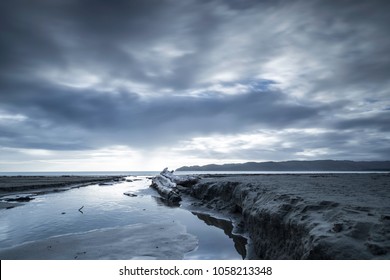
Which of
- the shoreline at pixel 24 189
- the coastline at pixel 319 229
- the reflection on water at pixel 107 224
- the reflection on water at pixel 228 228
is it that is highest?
the coastline at pixel 319 229

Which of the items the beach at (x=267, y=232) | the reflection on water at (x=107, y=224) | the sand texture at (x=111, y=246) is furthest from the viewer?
the reflection on water at (x=107, y=224)

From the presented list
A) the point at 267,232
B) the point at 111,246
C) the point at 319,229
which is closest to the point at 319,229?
the point at 319,229

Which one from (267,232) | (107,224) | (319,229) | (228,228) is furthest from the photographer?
(107,224)

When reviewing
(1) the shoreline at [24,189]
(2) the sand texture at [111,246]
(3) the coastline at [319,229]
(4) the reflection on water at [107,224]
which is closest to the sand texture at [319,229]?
(3) the coastline at [319,229]

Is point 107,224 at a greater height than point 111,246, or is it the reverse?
point 111,246

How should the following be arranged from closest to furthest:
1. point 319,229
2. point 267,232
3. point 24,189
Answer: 1. point 319,229
2. point 267,232
3. point 24,189

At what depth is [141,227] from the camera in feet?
41.4

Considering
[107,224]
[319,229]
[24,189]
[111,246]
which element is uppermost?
[319,229]

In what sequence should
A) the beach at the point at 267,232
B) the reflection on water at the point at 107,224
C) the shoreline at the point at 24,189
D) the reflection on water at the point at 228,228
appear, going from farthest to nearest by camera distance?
the shoreline at the point at 24,189, the reflection on water at the point at 107,224, the reflection on water at the point at 228,228, the beach at the point at 267,232

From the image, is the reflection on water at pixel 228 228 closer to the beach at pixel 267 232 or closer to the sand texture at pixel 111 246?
the beach at pixel 267 232

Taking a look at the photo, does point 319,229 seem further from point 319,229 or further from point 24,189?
point 24,189

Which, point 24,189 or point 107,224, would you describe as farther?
point 24,189

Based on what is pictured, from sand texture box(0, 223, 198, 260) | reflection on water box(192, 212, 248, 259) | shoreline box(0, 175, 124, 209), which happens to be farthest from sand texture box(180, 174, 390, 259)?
shoreline box(0, 175, 124, 209)
